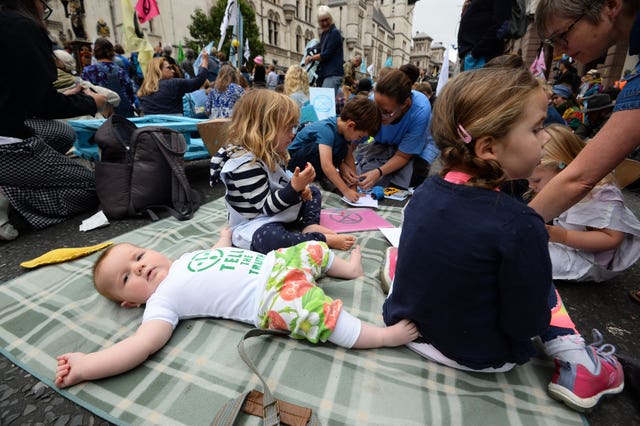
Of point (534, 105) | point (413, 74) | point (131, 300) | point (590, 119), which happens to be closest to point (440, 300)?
point (534, 105)

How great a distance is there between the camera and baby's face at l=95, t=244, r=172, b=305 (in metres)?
1.33

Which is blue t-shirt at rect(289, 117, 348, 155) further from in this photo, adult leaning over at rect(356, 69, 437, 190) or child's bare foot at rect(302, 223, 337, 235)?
child's bare foot at rect(302, 223, 337, 235)

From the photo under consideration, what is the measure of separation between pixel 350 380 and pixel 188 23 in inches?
1285

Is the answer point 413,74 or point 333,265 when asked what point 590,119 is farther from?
point 333,265

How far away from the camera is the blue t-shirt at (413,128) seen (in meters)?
3.26

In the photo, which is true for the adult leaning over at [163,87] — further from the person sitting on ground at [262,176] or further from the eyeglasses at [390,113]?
the person sitting on ground at [262,176]

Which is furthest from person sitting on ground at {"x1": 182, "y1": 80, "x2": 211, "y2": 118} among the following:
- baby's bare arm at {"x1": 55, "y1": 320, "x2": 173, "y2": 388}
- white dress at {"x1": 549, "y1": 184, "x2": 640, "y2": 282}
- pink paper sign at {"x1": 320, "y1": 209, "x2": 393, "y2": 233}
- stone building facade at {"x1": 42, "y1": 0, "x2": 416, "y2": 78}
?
white dress at {"x1": 549, "y1": 184, "x2": 640, "y2": 282}

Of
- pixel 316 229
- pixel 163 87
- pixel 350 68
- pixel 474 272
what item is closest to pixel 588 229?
pixel 474 272

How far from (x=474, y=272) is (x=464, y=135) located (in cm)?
41

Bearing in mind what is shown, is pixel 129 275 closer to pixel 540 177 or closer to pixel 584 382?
pixel 584 382

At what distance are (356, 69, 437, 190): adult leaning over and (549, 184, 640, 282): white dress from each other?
1.66 m

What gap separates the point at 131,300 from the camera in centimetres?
137

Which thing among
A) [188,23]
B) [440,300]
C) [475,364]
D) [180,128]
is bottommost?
[475,364]

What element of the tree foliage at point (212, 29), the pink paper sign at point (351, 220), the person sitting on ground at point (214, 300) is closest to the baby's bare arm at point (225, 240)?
the person sitting on ground at point (214, 300)
